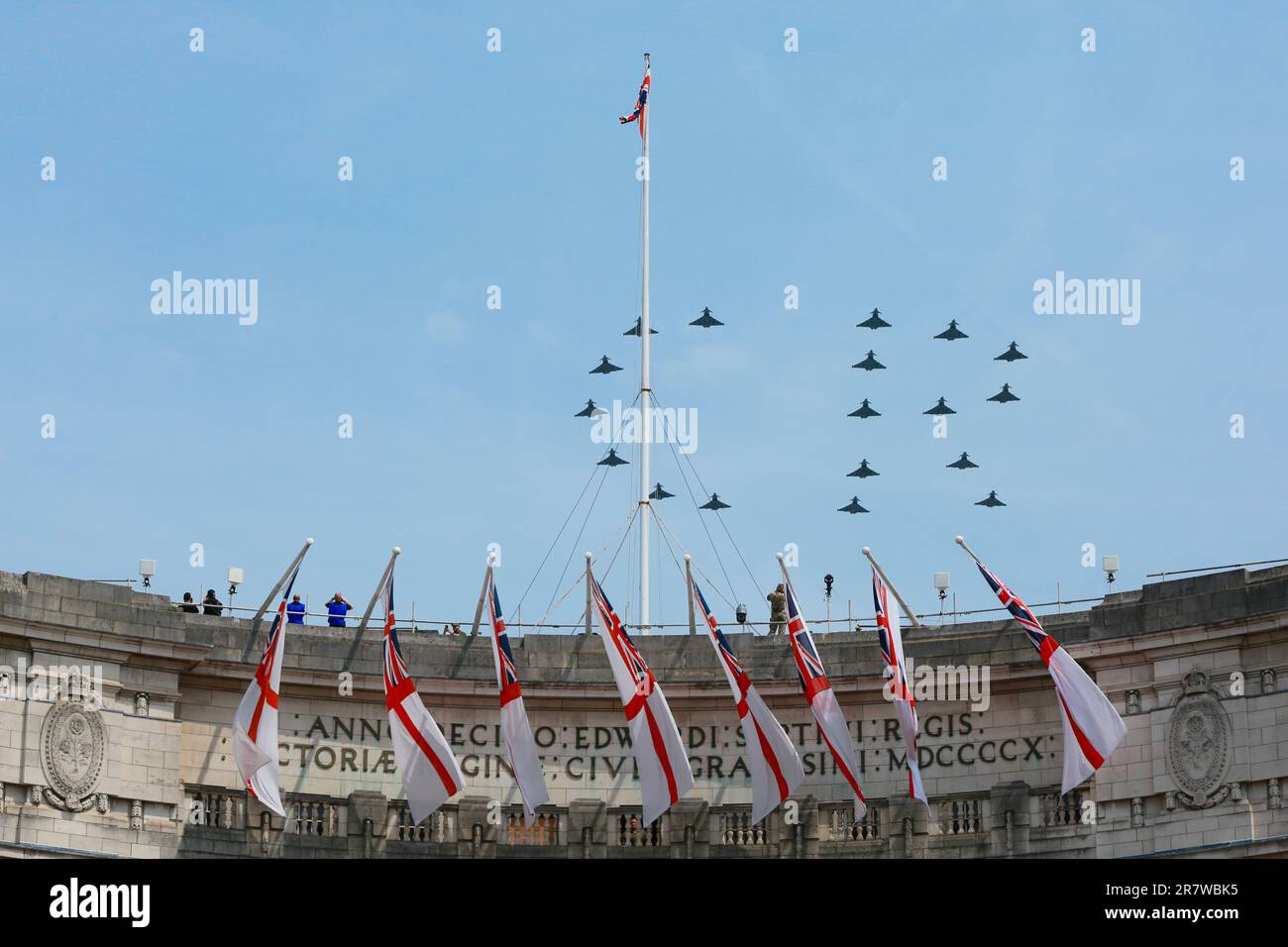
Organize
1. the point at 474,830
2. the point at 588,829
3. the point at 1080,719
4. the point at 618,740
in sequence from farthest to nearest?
the point at 618,740, the point at 588,829, the point at 474,830, the point at 1080,719

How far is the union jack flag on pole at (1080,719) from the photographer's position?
50031mm

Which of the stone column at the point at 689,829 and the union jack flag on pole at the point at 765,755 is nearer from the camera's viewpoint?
the union jack flag on pole at the point at 765,755

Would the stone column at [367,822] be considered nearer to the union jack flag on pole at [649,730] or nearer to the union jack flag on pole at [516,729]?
Answer: the union jack flag on pole at [516,729]

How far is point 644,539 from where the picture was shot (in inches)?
2334

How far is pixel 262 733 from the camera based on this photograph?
51.1m

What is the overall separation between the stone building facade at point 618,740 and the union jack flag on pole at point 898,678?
57.3 inches

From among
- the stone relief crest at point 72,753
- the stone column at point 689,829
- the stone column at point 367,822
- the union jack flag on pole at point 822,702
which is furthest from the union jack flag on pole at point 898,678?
the stone relief crest at point 72,753

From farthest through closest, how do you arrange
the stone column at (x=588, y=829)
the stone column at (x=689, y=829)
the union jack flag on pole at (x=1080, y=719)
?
the stone column at (x=588, y=829), the stone column at (x=689, y=829), the union jack flag on pole at (x=1080, y=719)

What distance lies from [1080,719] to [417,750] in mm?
14629

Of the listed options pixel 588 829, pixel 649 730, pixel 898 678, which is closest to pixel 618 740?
pixel 588 829

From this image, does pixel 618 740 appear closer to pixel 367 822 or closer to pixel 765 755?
pixel 765 755
